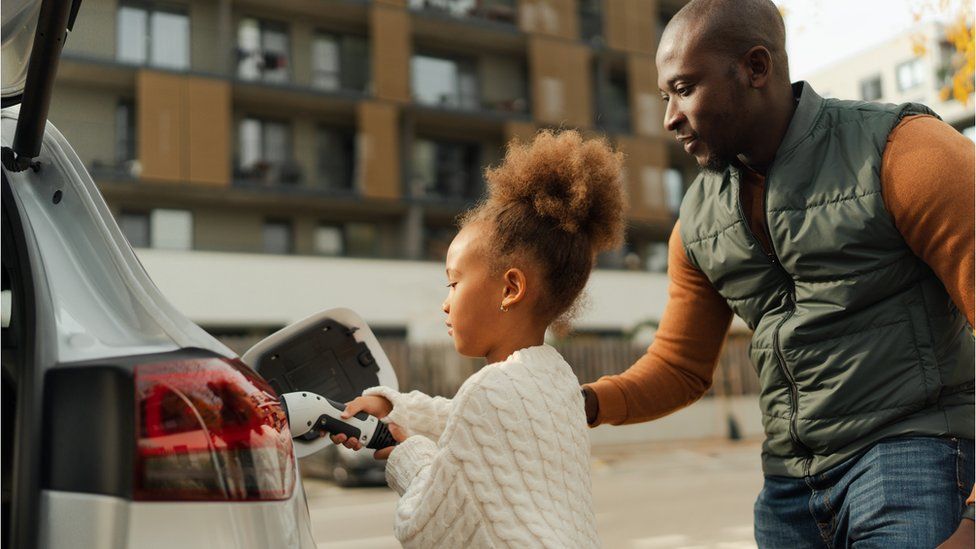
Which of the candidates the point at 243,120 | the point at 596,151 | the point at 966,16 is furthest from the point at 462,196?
the point at 596,151

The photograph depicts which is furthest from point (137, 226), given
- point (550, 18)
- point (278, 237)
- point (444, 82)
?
point (550, 18)

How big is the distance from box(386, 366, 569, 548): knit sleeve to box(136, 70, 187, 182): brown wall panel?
64.3 ft

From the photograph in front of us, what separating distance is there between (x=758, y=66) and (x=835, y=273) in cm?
46

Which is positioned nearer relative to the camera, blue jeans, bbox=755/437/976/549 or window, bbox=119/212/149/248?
blue jeans, bbox=755/437/976/549

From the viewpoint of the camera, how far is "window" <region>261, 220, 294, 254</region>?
22516 mm

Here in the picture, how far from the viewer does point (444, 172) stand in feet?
80.4

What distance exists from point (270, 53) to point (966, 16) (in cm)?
1870

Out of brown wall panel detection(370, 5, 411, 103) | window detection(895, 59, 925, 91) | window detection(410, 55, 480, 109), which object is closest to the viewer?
brown wall panel detection(370, 5, 411, 103)

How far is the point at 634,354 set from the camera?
65.2 feet

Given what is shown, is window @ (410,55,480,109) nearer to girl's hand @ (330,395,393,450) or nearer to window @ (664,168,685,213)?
window @ (664,168,685,213)

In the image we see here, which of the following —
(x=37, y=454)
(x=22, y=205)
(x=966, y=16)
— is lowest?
(x=37, y=454)

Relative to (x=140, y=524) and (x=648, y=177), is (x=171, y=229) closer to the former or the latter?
(x=648, y=177)

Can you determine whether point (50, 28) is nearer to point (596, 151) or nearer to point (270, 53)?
point (596, 151)

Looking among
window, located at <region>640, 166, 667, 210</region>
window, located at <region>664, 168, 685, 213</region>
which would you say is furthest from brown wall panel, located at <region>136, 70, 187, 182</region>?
window, located at <region>664, 168, 685, 213</region>
